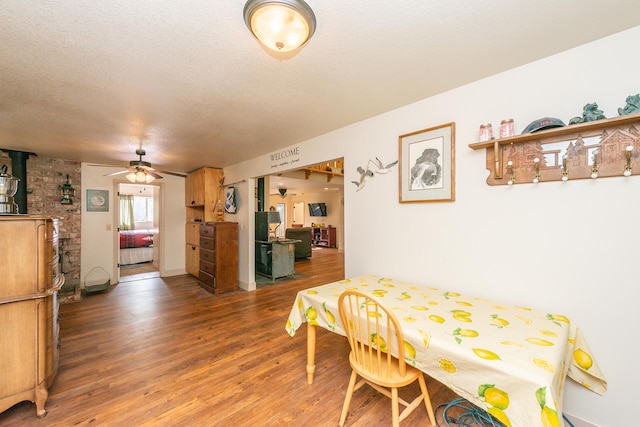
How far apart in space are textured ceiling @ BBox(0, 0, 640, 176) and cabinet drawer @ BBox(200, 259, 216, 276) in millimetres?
2656

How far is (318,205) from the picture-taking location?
10680mm

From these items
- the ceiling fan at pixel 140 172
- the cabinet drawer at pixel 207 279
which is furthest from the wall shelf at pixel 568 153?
Result: the cabinet drawer at pixel 207 279

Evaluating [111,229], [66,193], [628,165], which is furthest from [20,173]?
[628,165]

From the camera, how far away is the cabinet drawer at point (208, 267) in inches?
179

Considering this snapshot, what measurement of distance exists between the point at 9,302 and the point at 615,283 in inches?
149

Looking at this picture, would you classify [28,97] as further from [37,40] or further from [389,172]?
[389,172]

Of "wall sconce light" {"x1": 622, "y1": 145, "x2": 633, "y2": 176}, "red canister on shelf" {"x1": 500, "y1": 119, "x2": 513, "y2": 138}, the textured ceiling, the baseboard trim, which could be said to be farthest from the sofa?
"wall sconce light" {"x1": 622, "y1": 145, "x2": 633, "y2": 176}

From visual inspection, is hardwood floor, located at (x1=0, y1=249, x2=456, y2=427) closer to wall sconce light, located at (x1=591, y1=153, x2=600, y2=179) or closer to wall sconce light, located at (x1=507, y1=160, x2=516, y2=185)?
wall sconce light, located at (x1=507, y1=160, x2=516, y2=185)

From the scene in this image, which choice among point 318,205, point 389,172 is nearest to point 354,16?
point 389,172

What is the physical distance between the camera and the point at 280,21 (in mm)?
1167

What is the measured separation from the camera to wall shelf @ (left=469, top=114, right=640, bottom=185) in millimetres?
1367

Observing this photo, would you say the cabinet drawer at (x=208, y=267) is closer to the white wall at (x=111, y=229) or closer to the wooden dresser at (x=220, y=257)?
the wooden dresser at (x=220, y=257)

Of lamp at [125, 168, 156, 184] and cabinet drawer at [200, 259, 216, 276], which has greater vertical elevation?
lamp at [125, 168, 156, 184]

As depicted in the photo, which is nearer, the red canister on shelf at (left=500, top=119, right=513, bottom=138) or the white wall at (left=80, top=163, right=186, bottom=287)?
the red canister on shelf at (left=500, top=119, right=513, bottom=138)
